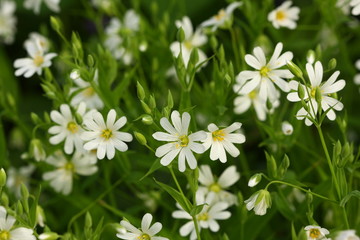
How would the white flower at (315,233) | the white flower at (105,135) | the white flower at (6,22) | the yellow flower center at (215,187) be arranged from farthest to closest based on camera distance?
the white flower at (6,22) < the yellow flower center at (215,187) < the white flower at (105,135) < the white flower at (315,233)

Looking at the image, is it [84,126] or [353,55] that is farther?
[353,55]

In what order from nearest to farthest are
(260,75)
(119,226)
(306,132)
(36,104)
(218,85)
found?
(119,226)
(260,75)
(218,85)
(306,132)
(36,104)

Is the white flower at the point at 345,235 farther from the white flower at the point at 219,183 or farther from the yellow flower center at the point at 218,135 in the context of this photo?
the white flower at the point at 219,183

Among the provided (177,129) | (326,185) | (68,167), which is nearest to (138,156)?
(68,167)

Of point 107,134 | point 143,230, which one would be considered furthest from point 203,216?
point 107,134

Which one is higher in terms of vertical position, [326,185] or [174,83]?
[174,83]

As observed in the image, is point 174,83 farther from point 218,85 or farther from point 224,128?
point 224,128

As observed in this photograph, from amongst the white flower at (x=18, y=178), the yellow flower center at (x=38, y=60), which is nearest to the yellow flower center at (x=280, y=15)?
the yellow flower center at (x=38, y=60)
